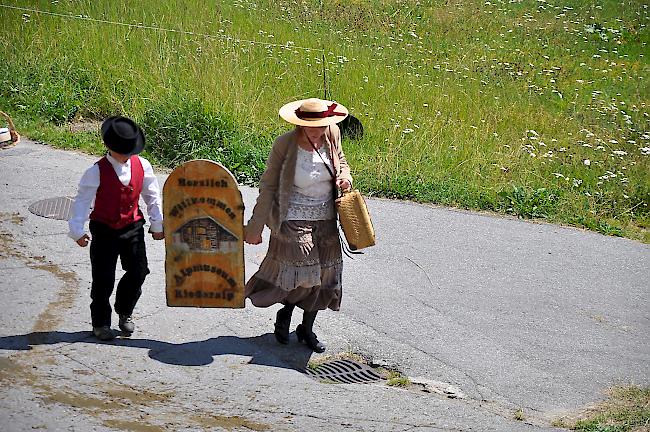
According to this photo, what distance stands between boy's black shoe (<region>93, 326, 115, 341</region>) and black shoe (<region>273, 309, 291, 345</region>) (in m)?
1.15

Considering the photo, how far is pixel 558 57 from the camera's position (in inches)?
720

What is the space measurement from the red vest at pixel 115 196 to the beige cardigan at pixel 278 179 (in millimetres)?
787

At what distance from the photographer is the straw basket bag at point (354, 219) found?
21.1ft

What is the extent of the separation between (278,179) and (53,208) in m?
3.64

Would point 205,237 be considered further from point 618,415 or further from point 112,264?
point 618,415

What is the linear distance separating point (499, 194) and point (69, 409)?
6.52 meters

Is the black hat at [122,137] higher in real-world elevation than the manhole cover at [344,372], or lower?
higher

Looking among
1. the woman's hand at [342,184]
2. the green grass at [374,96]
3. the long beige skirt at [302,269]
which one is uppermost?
the woman's hand at [342,184]

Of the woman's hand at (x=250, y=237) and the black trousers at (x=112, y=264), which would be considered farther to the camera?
the woman's hand at (x=250, y=237)

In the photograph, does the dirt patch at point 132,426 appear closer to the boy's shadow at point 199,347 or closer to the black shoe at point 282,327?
the boy's shadow at point 199,347

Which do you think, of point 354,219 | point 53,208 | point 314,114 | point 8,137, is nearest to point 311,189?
point 354,219

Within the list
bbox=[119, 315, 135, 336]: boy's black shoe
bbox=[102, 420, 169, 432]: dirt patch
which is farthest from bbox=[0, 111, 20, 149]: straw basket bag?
bbox=[102, 420, 169, 432]: dirt patch

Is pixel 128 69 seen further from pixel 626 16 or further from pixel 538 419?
pixel 626 16

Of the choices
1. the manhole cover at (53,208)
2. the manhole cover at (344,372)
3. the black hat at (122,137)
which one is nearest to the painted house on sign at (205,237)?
the black hat at (122,137)
